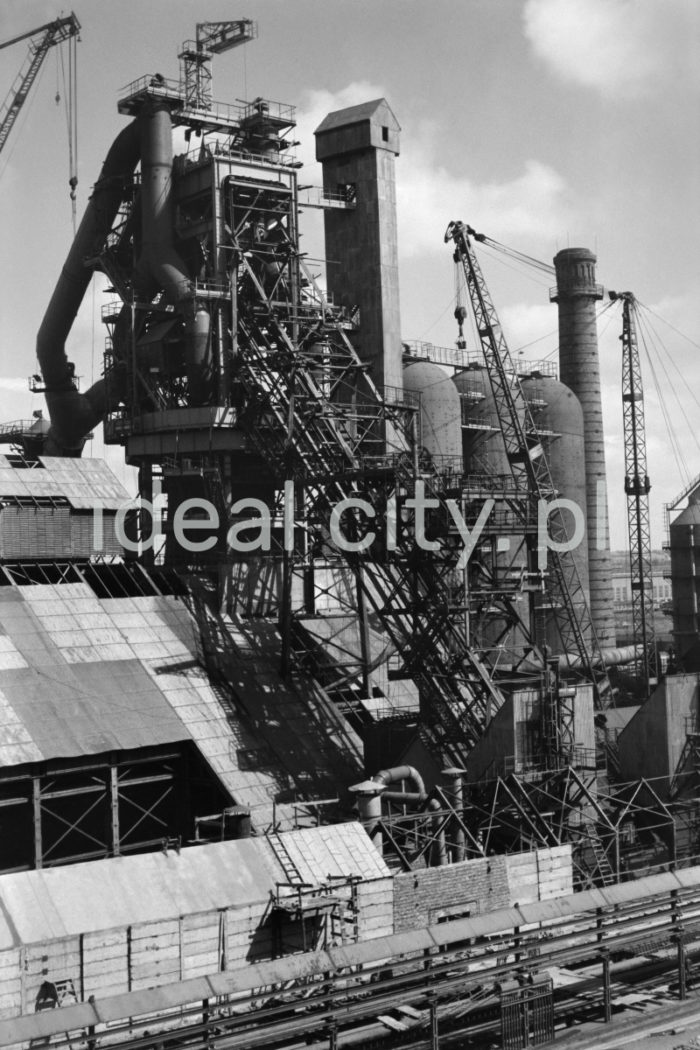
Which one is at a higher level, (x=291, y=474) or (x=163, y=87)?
(x=163, y=87)

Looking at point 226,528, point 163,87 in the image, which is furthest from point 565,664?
point 163,87

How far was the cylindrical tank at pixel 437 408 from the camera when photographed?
65938 mm

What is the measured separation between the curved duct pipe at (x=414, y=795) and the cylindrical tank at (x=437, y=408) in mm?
26255

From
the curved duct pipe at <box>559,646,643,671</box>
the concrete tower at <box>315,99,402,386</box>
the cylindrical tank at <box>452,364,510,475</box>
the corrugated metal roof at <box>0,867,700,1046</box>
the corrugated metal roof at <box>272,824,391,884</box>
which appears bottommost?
the corrugated metal roof at <box>272,824,391,884</box>

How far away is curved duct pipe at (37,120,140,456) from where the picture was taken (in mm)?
57719

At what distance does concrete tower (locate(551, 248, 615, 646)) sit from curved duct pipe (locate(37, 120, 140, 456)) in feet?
113

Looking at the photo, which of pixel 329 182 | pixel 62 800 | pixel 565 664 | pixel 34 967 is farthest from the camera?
pixel 565 664

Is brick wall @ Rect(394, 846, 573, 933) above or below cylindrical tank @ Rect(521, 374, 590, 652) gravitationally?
below

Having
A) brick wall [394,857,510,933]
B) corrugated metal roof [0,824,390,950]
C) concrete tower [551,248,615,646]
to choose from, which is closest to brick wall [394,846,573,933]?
brick wall [394,857,510,933]

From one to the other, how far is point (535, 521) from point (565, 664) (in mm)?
23260

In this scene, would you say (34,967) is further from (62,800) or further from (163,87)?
(163,87)

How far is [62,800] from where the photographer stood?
43375 mm

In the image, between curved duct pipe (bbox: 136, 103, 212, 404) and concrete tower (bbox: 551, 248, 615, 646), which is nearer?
curved duct pipe (bbox: 136, 103, 212, 404)

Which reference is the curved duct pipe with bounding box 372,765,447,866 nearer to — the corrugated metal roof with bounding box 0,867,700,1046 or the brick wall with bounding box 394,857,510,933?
the brick wall with bounding box 394,857,510,933
